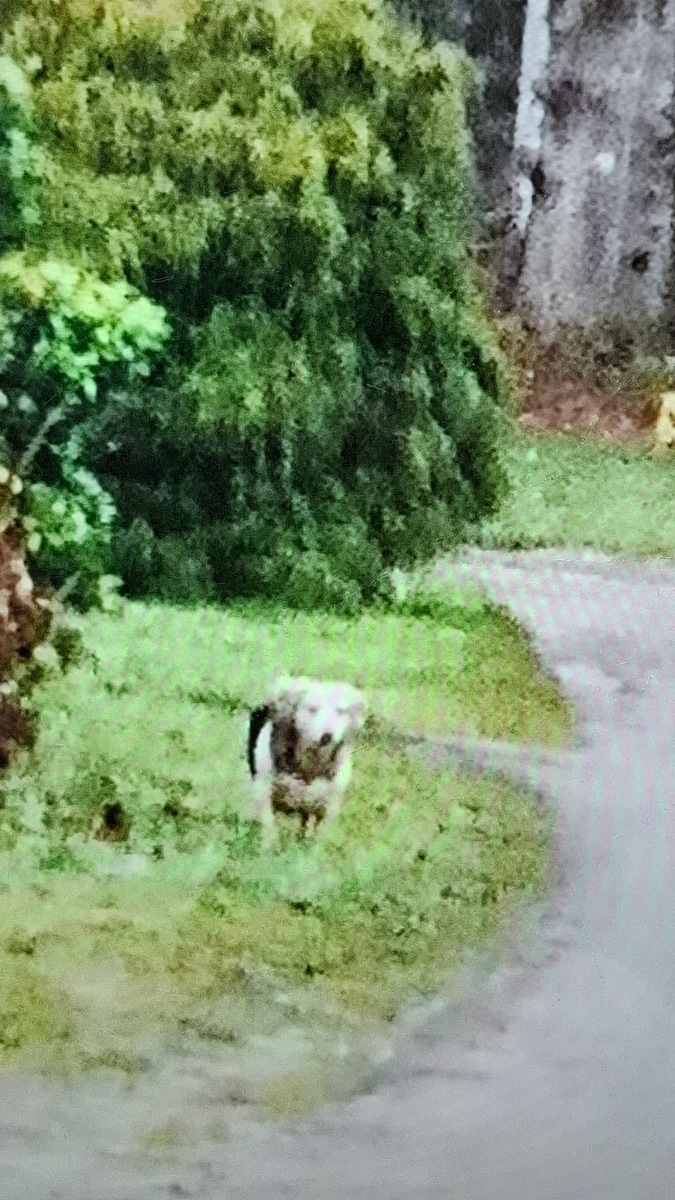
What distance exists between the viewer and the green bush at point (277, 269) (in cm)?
235

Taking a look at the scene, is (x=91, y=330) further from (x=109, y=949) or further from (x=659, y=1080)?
(x=659, y=1080)

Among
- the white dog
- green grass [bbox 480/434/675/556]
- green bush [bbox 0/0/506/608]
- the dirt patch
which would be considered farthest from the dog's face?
the dirt patch

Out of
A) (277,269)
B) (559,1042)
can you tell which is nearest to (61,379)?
(277,269)

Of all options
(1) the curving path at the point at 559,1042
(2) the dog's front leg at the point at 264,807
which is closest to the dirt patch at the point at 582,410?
(1) the curving path at the point at 559,1042

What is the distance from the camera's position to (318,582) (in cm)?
237

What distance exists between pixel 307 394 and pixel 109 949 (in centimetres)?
67

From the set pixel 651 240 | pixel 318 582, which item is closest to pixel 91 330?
pixel 318 582

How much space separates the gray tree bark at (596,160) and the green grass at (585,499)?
15 centimetres

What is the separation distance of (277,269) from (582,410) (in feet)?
1.27

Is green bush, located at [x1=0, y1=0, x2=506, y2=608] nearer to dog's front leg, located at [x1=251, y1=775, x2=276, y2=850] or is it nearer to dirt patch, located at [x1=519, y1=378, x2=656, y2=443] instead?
dirt patch, located at [x1=519, y1=378, x2=656, y2=443]

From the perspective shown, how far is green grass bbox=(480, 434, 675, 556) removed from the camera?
92.8 inches

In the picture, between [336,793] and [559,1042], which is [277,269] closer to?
[336,793]

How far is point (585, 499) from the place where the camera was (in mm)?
2375

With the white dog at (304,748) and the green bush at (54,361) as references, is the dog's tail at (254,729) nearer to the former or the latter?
the white dog at (304,748)
